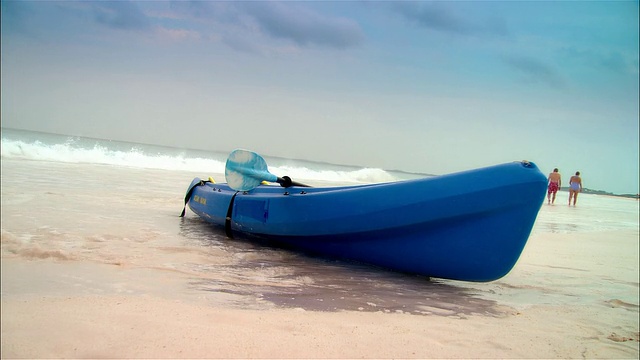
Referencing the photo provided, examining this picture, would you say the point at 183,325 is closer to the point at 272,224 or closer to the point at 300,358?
the point at 300,358

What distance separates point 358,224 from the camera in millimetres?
3354

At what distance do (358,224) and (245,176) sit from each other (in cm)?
135

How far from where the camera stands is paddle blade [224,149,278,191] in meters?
4.22

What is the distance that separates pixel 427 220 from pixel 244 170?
1.86 metres

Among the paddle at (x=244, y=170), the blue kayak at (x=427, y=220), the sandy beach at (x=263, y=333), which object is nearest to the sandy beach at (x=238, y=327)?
the sandy beach at (x=263, y=333)

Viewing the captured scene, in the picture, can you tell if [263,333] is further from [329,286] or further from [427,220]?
[427,220]

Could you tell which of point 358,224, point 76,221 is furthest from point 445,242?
point 76,221

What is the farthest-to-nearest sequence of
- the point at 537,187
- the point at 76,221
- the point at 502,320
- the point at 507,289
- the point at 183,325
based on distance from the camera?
1. the point at 76,221
2. the point at 507,289
3. the point at 537,187
4. the point at 502,320
5. the point at 183,325

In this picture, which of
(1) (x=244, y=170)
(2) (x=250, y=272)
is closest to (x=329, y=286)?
(2) (x=250, y=272)

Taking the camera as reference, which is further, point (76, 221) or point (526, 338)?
point (76, 221)

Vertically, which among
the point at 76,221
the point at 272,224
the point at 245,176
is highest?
the point at 245,176

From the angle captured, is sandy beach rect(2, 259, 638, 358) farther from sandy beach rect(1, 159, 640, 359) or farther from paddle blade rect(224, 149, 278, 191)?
paddle blade rect(224, 149, 278, 191)

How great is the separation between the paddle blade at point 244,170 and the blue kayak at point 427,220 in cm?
34

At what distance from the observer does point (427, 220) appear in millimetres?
3061
